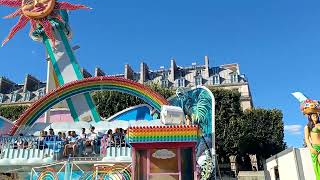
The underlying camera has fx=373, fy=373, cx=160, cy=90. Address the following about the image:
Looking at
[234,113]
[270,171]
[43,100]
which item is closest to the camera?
[270,171]

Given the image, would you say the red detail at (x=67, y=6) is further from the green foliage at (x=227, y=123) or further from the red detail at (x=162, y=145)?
the green foliage at (x=227, y=123)

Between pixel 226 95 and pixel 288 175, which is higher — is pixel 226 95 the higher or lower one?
the higher one

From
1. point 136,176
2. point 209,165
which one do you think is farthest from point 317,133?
point 136,176

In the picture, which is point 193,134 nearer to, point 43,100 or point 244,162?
point 43,100

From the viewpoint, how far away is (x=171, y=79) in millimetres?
63906

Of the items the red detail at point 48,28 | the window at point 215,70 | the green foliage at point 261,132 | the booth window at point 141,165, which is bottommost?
the booth window at point 141,165

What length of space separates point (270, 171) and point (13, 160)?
1127 centimetres

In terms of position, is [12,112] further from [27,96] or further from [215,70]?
[215,70]

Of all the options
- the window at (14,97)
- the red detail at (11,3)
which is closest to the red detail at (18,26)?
the red detail at (11,3)

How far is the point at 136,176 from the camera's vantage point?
1103 cm

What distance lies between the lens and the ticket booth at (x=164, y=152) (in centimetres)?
1108

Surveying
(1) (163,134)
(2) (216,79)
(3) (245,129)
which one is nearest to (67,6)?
(1) (163,134)

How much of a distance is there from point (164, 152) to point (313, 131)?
184 inches

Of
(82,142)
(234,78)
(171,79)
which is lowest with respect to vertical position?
(82,142)
